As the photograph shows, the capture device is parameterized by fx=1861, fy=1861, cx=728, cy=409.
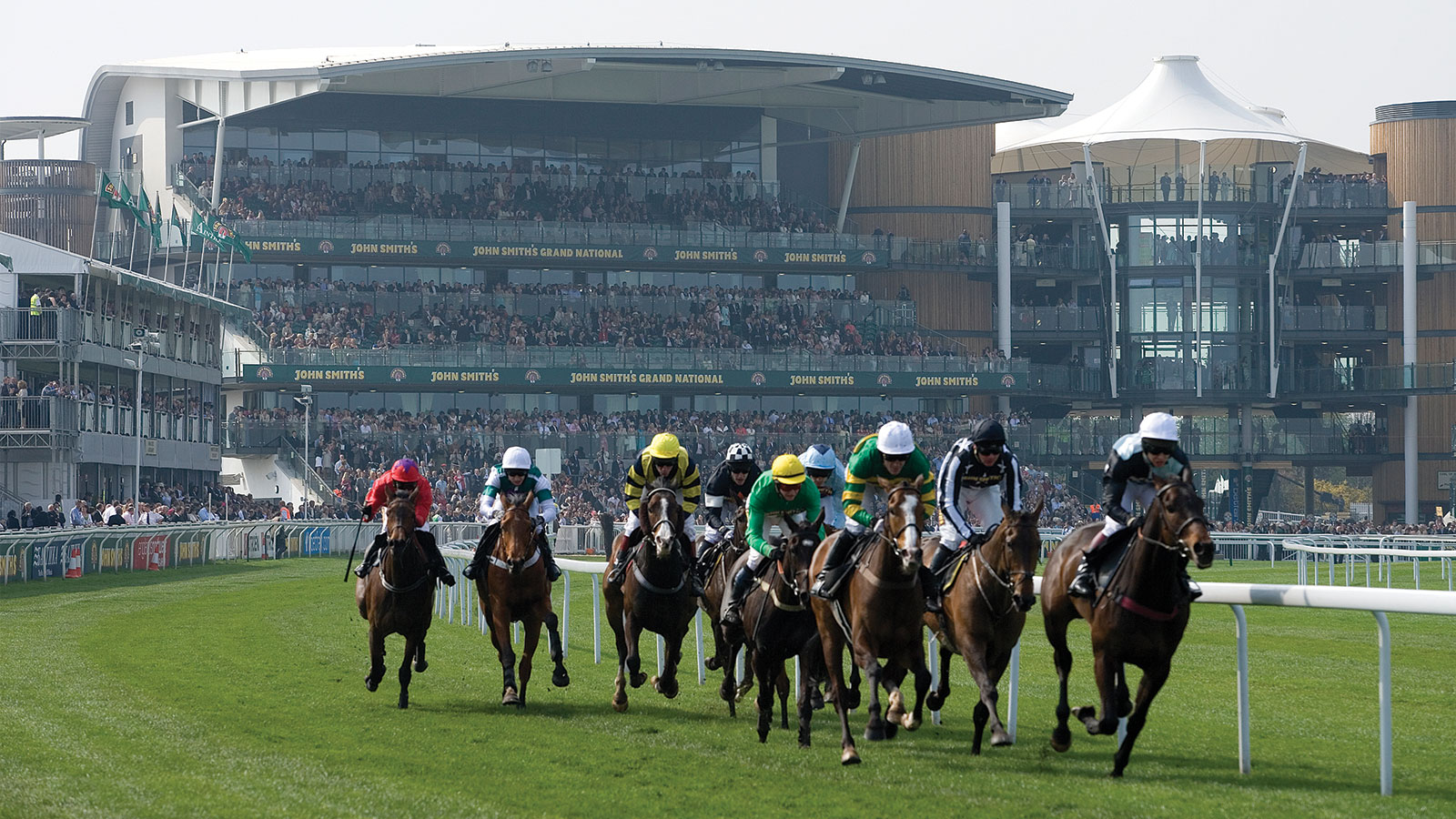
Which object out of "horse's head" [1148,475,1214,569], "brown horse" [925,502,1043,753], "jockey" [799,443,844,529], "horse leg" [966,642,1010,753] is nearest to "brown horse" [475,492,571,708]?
"jockey" [799,443,844,529]

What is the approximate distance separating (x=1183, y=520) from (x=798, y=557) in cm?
271

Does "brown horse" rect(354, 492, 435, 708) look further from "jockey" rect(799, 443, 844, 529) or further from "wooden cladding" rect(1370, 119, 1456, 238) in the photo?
"wooden cladding" rect(1370, 119, 1456, 238)

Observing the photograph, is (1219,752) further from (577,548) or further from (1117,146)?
(1117,146)

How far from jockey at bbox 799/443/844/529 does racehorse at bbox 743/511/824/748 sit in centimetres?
135

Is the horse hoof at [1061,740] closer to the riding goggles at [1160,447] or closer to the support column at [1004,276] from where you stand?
the riding goggles at [1160,447]

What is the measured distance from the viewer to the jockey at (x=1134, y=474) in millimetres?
9320

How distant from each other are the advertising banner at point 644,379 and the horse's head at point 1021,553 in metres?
47.3

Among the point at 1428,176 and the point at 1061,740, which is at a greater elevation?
the point at 1428,176

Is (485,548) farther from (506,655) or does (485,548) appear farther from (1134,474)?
(1134,474)

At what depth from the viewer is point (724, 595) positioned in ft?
39.3

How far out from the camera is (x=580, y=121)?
215 ft

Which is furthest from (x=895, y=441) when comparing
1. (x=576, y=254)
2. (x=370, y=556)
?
(x=576, y=254)

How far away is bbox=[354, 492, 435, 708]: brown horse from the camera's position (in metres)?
12.5

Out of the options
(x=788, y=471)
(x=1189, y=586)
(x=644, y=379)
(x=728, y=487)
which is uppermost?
(x=644, y=379)
